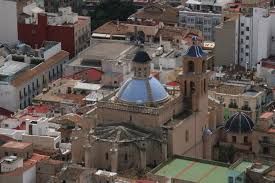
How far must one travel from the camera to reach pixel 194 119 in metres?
71.6

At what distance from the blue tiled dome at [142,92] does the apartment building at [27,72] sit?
1700cm

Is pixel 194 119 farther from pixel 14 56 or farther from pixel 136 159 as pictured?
pixel 14 56

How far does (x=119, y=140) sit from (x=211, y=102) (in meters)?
12.7

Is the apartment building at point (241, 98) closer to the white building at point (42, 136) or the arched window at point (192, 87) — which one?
the arched window at point (192, 87)

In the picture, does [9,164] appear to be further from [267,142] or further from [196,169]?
[267,142]

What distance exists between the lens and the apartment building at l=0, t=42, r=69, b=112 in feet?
276

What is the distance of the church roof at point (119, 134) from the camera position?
221ft

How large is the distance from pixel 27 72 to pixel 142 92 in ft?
66.6

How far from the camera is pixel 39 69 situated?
88.3 metres

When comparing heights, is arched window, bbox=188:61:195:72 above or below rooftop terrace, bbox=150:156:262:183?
above

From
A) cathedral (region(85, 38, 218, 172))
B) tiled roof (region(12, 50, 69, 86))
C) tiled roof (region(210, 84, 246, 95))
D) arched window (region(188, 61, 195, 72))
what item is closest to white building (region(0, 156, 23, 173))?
cathedral (region(85, 38, 218, 172))

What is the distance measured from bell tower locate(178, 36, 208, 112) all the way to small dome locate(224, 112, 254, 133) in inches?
117

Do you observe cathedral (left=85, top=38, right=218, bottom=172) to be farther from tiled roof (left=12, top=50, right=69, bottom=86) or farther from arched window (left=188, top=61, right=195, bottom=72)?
tiled roof (left=12, top=50, right=69, bottom=86)

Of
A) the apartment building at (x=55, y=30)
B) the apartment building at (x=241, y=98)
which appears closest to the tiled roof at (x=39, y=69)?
the apartment building at (x=55, y=30)
